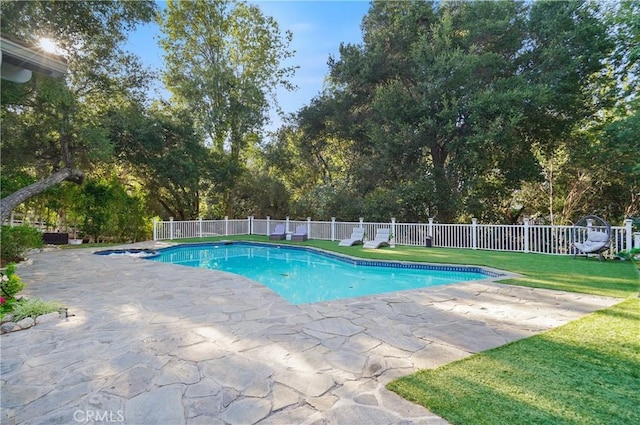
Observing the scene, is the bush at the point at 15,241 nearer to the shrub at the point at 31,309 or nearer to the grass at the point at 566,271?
the shrub at the point at 31,309

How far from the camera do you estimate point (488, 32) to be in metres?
13.1

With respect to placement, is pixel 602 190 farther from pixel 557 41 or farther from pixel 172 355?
pixel 172 355

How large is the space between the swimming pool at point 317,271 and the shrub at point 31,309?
329 centimetres

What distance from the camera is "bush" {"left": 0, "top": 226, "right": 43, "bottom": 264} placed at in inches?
310

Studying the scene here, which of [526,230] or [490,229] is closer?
[526,230]

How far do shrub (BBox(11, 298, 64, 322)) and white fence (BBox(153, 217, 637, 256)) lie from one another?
10314 millimetres

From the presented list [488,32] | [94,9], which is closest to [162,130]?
[94,9]

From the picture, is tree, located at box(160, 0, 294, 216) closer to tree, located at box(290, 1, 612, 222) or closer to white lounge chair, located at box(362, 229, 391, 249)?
tree, located at box(290, 1, 612, 222)

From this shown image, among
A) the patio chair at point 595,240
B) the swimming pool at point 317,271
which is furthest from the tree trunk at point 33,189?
the patio chair at point 595,240

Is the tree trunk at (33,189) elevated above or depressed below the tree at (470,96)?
below

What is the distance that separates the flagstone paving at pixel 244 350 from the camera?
6.88ft

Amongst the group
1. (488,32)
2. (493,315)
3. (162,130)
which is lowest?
(493,315)

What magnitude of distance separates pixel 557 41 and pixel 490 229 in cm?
763

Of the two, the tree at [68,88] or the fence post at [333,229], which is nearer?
the tree at [68,88]
